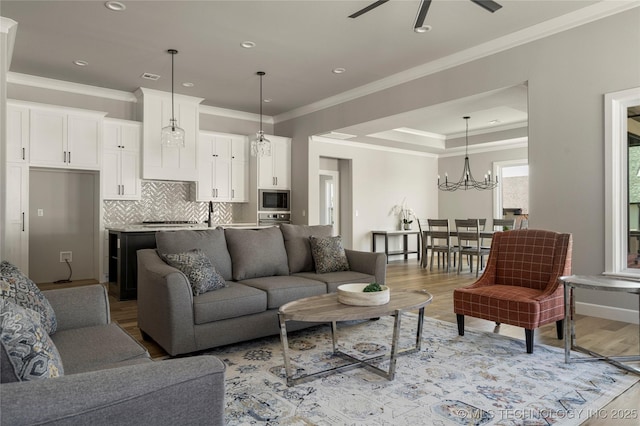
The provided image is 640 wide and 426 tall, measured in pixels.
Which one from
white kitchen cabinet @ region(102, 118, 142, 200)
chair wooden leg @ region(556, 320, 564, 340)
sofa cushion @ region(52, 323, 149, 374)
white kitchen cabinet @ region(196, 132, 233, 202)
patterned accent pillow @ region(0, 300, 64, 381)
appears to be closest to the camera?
patterned accent pillow @ region(0, 300, 64, 381)

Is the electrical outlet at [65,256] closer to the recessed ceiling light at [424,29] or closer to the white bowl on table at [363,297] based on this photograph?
the white bowl on table at [363,297]

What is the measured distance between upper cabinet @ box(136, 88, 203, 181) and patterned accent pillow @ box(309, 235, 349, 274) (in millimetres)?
3163

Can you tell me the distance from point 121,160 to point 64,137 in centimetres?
77

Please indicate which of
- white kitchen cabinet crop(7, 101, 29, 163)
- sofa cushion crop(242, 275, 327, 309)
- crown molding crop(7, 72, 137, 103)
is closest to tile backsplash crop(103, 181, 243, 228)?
white kitchen cabinet crop(7, 101, 29, 163)

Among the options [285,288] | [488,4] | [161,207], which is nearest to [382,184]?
[161,207]

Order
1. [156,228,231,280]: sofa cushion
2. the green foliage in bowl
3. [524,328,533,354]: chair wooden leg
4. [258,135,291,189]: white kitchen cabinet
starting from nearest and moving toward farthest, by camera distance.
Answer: the green foliage in bowl < [524,328,533,354]: chair wooden leg < [156,228,231,280]: sofa cushion < [258,135,291,189]: white kitchen cabinet

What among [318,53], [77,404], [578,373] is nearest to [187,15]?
[318,53]

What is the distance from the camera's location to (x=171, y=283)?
9.50 feet

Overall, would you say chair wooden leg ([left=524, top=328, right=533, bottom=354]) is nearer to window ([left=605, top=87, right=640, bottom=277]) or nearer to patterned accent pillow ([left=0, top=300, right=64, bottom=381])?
window ([left=605, top=87, right=640, bottom=277])

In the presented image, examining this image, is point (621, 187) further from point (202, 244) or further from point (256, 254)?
point (202, 244)

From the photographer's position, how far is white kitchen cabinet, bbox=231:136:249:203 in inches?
283

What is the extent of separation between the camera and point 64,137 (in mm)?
5508

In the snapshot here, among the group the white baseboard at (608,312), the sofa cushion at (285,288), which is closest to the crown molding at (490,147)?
the white baseboard at (608,312)

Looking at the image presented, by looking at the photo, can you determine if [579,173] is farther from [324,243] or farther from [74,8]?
[74,8]
